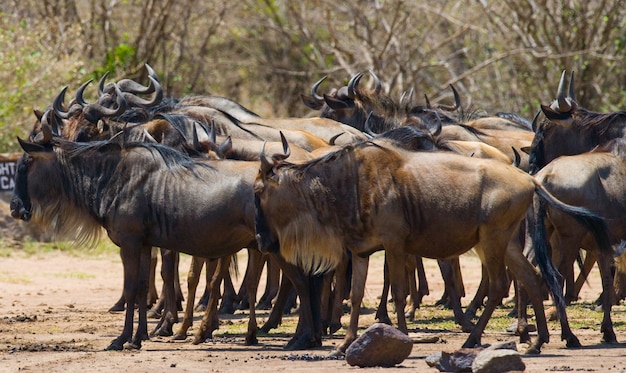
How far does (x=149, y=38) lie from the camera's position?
25094mm

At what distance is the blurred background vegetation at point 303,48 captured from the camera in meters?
21.5

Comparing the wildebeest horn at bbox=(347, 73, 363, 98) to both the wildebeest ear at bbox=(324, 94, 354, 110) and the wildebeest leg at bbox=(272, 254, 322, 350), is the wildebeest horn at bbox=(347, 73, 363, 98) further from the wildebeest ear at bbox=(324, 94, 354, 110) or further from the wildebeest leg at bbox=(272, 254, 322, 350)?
the wildebeest leg at bbox=(272, 254, 322, 350)

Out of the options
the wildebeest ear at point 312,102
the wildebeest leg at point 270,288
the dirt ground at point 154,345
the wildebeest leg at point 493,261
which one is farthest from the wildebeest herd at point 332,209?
the wildebeest ear at point 312,102

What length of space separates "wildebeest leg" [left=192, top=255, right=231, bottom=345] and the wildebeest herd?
0.06ft

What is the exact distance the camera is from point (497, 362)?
705cm

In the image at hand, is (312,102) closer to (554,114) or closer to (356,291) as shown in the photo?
(554,114)

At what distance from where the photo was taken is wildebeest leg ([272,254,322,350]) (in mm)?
9242

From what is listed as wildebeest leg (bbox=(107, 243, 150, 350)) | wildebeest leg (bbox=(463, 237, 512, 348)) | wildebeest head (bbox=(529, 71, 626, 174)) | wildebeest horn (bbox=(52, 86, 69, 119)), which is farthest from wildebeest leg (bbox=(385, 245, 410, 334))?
wildebeest horn (bbox=(52, 86, 69, 119))

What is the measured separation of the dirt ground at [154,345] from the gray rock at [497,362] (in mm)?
399

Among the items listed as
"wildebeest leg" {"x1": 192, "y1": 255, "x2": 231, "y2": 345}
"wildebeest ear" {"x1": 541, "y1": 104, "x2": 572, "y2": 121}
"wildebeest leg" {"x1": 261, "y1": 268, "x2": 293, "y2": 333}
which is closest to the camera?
"wildebeest leg" {"x1": 192, "y1": 255, "x2": 231, "y2": 345}

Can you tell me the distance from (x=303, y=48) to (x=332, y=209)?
1876 centimetres

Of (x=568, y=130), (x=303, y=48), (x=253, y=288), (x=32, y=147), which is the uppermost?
(x=303, y=48)

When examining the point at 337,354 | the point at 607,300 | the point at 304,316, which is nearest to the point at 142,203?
the point at 304,316

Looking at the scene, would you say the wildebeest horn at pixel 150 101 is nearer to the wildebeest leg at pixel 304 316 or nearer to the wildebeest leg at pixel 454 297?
the wildebeest leg at pixel 454 297
